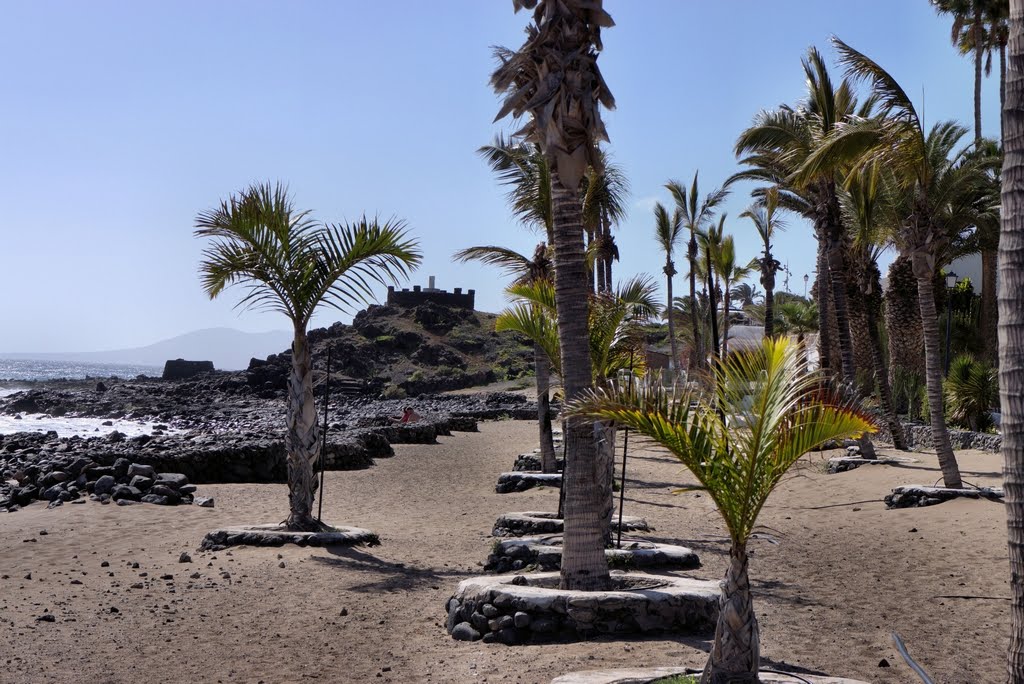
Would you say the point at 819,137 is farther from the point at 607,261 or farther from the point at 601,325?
the point at 607,261

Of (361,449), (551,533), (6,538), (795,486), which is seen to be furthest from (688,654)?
(361,449)

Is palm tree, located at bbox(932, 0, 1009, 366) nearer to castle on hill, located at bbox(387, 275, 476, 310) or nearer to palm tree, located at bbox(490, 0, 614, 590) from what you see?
palm tree, located at bbox(490, 0, 614, 590)

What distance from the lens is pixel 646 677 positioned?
5.40m

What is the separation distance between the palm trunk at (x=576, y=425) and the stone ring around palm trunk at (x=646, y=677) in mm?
2071

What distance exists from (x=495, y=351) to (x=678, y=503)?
181 ft

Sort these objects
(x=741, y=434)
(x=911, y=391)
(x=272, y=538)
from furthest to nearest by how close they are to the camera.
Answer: (x=911, y=391), (x=272, y=538), (x=741, y=434)

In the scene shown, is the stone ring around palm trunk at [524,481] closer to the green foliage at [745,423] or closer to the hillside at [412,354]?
the green foliage at [745,423]

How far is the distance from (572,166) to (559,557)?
155 inches

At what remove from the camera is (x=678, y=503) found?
16812 millimetres

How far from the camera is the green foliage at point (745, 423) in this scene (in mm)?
5285

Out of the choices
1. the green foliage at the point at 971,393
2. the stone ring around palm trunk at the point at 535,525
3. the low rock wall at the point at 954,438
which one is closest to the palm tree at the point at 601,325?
the stone ring around palm trunk at the point at 535,525

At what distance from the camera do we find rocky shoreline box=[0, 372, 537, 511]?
1591 cm

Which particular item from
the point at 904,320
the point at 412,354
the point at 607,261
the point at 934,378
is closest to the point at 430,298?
the point at 412,354

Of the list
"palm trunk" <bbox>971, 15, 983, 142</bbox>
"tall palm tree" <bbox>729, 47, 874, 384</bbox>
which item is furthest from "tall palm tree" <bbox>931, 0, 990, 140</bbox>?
"tall palm tree" <bbox>729, 47, 874, 384</bbox>
